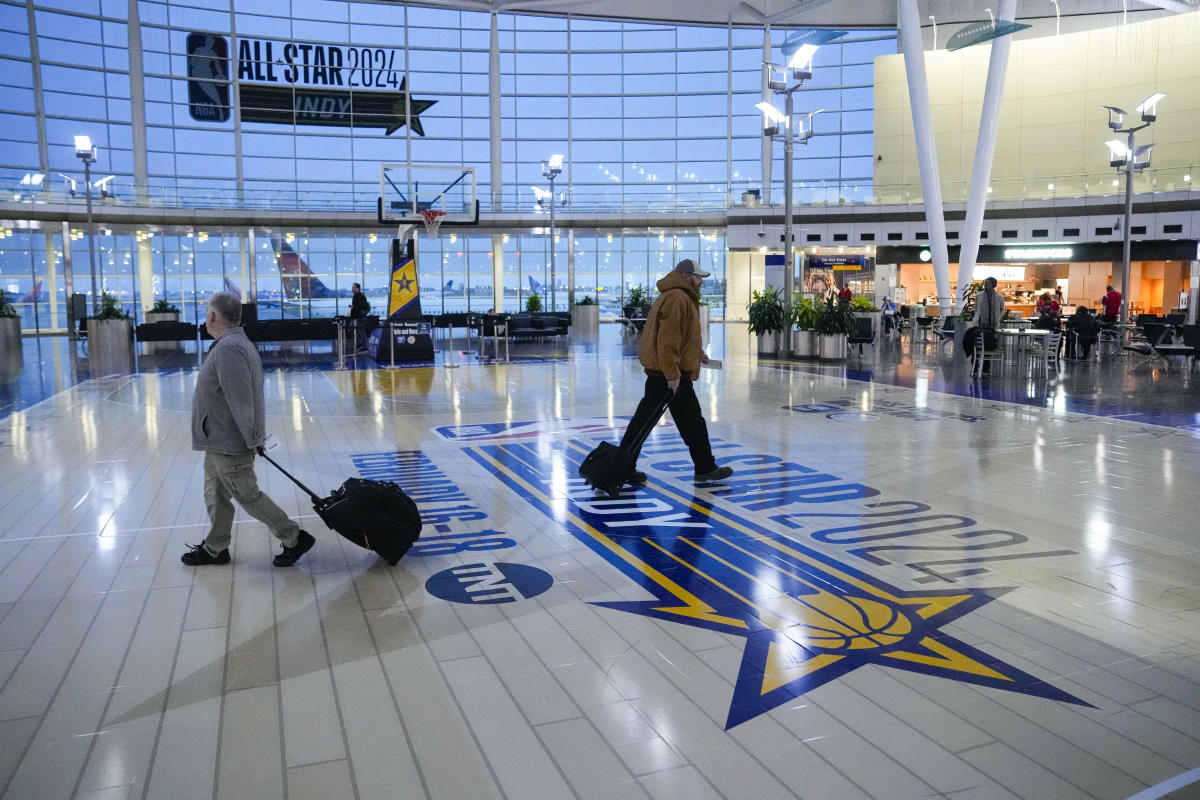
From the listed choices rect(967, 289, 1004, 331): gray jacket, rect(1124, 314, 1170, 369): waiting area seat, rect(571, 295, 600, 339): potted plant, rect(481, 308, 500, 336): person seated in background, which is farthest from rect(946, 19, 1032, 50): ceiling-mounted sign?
rect(571, 295, 600, 339): potted plant

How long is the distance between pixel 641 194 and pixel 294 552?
33.0 metres

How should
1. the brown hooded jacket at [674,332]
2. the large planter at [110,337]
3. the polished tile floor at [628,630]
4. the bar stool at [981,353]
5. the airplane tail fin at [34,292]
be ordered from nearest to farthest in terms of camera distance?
1. the polished tile floor at [628,630]
2. the brown hooded jacket at [674,332]
3. the bar stool at [981,353]
4. the large planter at [110,337]
5. the airplane tail fin at [34,292]

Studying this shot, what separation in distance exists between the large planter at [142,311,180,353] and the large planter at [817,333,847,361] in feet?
49.1

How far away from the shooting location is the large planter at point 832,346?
18609 mm

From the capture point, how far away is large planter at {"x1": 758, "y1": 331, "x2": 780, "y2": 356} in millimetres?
19719

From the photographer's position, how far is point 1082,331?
59.7ft

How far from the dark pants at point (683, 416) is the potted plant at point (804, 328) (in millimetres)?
12215

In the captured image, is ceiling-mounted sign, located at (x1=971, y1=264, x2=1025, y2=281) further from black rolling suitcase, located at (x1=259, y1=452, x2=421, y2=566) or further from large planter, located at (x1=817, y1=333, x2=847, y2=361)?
black rolling suitcase, located at (x1=259, y1=452, x2=421, y2=566)

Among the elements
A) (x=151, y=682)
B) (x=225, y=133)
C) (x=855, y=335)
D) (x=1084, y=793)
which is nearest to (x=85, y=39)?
(x=225, y=133)

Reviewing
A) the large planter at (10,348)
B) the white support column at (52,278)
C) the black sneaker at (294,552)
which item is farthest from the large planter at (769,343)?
the white support column at (52,278)

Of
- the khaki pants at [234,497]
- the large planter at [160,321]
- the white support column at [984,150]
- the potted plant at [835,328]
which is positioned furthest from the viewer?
the white support column at [984,150]

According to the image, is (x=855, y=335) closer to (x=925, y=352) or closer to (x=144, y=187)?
(x=925, y=352)

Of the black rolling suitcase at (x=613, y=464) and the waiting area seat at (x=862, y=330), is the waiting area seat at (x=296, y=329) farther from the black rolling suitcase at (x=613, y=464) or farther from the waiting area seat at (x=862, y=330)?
the black rolling suitcase at (x=613, y=464)

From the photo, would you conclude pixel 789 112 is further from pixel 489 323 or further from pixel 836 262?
pixel 836 262
